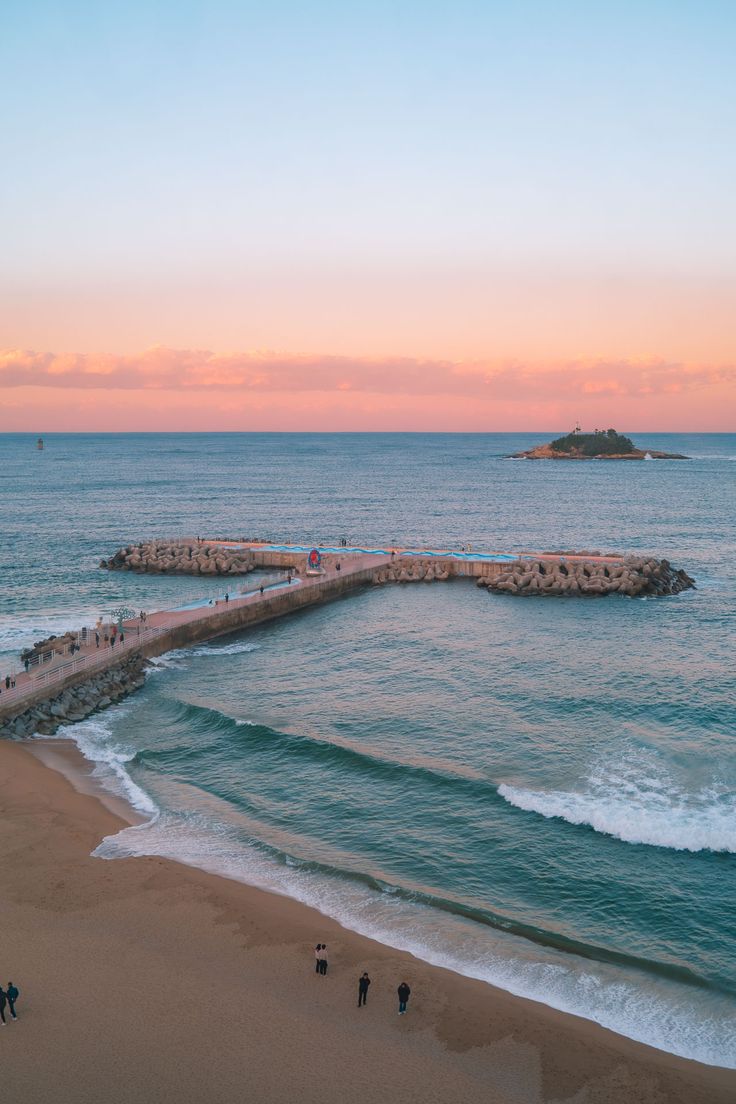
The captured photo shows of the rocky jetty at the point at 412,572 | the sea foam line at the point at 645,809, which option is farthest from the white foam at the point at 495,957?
the rocky jetty at the point at 412,572

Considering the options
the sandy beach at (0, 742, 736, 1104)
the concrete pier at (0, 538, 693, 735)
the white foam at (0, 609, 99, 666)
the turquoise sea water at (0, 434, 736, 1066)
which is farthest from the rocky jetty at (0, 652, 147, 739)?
the sandy beach at (0, 742, 736, 1104)

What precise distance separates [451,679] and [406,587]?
22.6m

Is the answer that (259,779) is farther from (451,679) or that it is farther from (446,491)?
(446,491)

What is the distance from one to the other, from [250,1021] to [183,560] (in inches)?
2016

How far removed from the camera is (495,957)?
19.2 metres

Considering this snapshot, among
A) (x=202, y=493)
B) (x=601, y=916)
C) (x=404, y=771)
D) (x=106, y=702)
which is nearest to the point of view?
(x=601, y=916)

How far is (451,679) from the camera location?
38.9m

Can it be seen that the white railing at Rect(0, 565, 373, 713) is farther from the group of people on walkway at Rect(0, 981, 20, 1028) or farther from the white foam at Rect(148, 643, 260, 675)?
the group of people on walkway at Rect(0, 981, 20, 1028)

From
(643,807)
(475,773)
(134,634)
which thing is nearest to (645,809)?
(643,807)

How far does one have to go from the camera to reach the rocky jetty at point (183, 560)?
214ft

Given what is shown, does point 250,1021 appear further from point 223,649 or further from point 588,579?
point 588,579

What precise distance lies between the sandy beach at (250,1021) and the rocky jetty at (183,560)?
143ft

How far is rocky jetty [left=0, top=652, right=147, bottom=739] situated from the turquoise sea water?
858 mm

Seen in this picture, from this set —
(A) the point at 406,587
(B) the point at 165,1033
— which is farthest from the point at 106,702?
(A) the point at 406,587
